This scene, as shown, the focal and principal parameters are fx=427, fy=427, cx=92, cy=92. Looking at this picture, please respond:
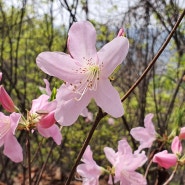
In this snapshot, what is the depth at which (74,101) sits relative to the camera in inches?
47.4

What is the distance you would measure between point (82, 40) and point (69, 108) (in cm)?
19

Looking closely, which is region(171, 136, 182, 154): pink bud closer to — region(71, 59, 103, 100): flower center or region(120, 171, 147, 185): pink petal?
region(120, 171, 147, 185): pink petal

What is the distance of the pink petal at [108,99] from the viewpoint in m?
1.15

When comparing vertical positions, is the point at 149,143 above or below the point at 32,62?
above

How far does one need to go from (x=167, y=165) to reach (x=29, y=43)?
20.4 feet

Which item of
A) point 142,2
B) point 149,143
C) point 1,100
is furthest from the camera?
point 142,2

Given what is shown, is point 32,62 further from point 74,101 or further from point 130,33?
point 74,101

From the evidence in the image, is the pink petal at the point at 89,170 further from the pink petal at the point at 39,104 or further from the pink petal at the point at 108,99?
the pink petal at the point at 108,99

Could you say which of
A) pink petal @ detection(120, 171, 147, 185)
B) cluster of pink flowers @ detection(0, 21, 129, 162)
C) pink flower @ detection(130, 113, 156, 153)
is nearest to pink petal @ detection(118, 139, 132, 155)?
pink petal @ detection(120, 171, 147, 185)

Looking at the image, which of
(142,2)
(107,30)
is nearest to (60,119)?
(142,2)

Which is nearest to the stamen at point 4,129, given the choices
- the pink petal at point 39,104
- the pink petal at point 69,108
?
the pink petal at point 39,104

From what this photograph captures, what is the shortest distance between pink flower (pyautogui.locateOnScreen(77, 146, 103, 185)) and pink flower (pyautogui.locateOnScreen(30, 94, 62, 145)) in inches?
15.1

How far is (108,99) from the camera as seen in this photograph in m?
1.16

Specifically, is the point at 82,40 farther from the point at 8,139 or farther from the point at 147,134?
the point at 147,134
